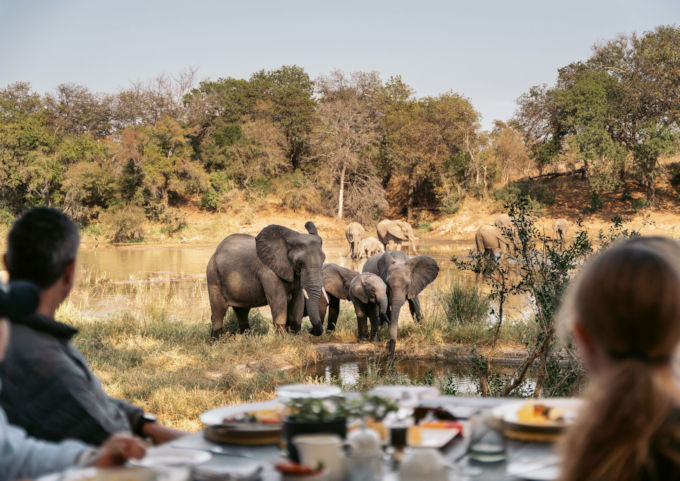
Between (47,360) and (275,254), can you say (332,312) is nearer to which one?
(275,254)

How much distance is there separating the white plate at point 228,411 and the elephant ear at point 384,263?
6413mm

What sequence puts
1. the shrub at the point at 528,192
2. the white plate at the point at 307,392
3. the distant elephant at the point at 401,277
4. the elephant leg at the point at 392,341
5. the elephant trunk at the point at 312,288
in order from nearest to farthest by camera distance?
1. the white plate at the point at 307,392
2. the elephant leg at the point at 392,341
3. the elephant trunk at the point at 312,288
4. the distant elephant at the point at 401,277
5. the shrub at the point at 528,192

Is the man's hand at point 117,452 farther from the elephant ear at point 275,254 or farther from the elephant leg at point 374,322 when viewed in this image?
the elephant leg at point 374,322

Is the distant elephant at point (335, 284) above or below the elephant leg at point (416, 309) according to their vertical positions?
above

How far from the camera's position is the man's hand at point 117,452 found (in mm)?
1740

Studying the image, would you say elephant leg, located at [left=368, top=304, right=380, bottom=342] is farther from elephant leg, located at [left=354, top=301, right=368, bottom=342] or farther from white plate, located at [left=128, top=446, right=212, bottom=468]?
white plate, located at [left=128, top=446, right=212, bottom=468]

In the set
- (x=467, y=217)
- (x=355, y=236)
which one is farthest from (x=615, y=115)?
(x=355, y=236)

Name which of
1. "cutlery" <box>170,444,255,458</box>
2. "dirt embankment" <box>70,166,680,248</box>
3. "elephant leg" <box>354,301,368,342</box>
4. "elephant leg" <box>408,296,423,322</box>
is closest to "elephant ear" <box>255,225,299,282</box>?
"elephant leg" <box>354,301,368,342</box>

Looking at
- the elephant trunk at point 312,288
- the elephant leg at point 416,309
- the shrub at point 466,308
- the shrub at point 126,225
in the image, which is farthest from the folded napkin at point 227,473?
the shrub at point 126,225

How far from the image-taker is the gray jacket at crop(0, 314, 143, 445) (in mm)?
2105

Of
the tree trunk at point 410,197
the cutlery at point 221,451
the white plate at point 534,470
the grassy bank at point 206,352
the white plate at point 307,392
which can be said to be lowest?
the grassy bank at point 206,352

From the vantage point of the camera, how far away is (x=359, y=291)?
8445 millimetres

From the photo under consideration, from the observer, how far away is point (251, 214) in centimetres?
3566

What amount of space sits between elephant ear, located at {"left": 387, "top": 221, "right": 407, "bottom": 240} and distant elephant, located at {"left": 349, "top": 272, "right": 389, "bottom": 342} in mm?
16958
